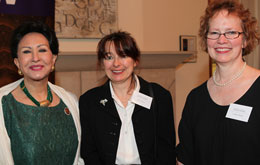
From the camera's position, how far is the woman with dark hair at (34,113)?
1.83 metres

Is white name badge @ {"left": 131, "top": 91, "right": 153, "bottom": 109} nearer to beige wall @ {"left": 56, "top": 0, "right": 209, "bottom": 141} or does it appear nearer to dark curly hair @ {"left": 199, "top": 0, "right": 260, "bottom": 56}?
dark curly hair @ {"left": 199, "top": 0, "right": 260, "bottom": 56}

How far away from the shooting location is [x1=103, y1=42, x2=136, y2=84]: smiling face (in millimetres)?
2201

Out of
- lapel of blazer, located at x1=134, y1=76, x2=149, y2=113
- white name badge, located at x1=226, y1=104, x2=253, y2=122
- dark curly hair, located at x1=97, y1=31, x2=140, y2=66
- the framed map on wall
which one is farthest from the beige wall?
white name badge, located at x1=226, y1=104, x2=253, y2=122

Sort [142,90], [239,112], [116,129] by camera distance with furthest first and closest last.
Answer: [142,90] < [116,129] < [239,112]

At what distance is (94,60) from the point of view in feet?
11.8

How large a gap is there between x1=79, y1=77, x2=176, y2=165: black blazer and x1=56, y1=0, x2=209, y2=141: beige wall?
1640 millimetres

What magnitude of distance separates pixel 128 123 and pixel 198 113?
58 cm

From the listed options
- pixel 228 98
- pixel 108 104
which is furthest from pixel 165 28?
pixel 228 98

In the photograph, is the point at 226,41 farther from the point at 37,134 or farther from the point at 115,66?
the point at 37,134

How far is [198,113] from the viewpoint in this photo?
194 cm

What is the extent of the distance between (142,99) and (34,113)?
0.86 meters

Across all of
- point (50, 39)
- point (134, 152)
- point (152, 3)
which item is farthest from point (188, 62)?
point (50, 39)

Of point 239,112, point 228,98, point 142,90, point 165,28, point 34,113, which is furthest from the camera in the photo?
point 165,28

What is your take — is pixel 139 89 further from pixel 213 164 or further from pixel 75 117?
pixel 213 164
